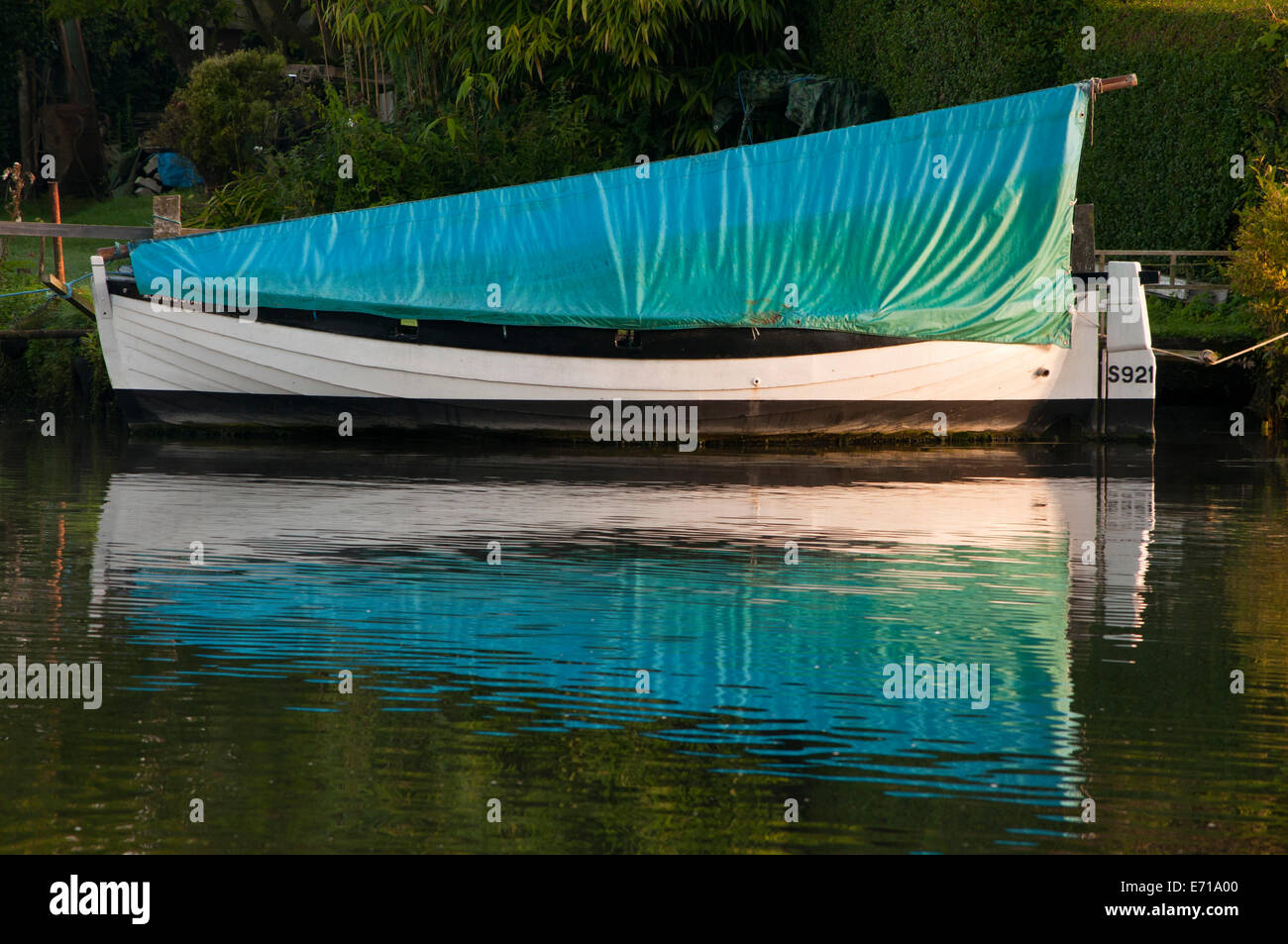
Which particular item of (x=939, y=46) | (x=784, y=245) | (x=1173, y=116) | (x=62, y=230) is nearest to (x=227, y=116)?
(x=62, y=230)

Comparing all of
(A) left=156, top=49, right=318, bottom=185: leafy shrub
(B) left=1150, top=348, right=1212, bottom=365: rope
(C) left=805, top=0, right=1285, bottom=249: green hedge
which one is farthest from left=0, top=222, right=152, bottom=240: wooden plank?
(B) left=1150, top=348, right=1212, bottom=365: rope

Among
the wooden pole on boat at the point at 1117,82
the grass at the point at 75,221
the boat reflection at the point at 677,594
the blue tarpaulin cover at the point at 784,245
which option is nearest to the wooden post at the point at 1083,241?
the blue tarpaulin cover at the point at 784,245

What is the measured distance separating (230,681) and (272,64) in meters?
27.6

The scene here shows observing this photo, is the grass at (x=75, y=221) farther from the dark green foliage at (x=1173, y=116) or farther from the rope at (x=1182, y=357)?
the rope at (x=1182, y=357)

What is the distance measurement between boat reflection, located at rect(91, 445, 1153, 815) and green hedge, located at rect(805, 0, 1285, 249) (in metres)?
6.39

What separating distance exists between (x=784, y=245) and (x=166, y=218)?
7.27 metres

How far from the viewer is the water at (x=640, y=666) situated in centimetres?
531

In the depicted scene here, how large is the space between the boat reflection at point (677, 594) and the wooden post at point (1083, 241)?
12.7 ft

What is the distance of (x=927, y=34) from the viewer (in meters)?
23.5

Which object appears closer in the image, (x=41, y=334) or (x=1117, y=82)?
(x=1117, y=82)

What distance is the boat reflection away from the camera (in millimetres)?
6480

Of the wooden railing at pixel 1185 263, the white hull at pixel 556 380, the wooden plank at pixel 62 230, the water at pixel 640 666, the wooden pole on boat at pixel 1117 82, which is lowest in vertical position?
the water at pixel 640 666

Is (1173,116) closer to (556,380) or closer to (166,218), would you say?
(556,380)

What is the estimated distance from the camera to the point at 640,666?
291 inches
